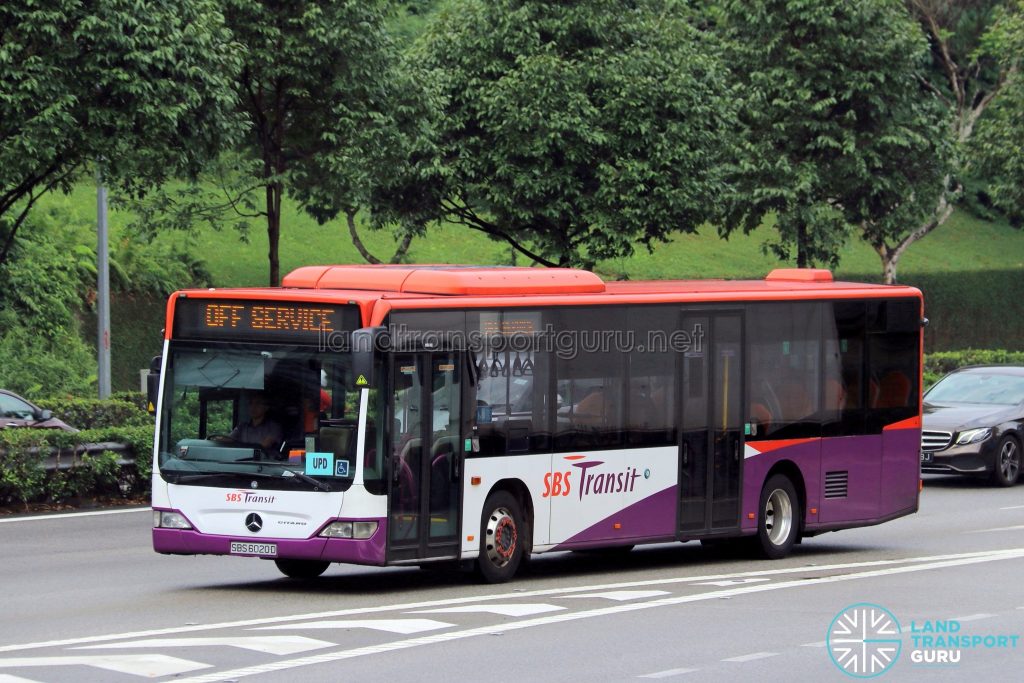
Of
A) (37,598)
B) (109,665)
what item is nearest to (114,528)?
(37,598)

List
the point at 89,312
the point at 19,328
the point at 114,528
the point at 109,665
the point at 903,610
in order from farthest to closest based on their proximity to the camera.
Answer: the point at 89,312
the point at 19,328
the point at 114,528
the point at 903,610
the point at 109,665

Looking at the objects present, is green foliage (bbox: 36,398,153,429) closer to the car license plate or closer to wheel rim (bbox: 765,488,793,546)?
wheel rim (bbox: 765,488,793,546)

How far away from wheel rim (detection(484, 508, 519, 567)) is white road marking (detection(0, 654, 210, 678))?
4137 mm

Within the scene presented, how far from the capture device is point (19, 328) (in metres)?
33.1

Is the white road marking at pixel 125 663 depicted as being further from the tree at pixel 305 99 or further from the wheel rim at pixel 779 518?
the tree at pixel 305 99

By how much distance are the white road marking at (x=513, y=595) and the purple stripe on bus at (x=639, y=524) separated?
1.74 feet

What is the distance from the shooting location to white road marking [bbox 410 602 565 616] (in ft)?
38.1

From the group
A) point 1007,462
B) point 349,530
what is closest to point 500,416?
point 349,530

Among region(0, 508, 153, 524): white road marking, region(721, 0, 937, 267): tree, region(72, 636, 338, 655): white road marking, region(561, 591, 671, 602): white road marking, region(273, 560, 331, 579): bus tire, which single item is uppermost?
region(721, 0, 937, 267): tree

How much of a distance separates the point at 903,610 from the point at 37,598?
6.63 meters

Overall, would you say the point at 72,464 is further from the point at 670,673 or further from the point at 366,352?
the point at 670,673

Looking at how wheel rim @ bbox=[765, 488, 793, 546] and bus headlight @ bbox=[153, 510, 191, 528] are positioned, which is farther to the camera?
wheel rim @ bbox=[765, 488, 793, 546]

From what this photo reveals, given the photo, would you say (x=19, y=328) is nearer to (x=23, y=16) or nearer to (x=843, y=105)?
(x=23, y=16)

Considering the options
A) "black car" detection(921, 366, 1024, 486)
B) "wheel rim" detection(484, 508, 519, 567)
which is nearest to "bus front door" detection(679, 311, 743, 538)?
"wheel rim" detection(484, 508, 519, 567)
